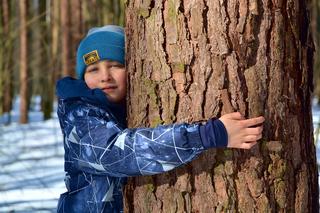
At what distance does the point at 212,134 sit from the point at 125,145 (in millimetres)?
265

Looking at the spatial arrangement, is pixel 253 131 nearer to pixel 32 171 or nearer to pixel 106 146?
pixel 106 146

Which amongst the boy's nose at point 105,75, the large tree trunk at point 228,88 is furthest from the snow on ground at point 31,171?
the large tree trunk at point 228,88

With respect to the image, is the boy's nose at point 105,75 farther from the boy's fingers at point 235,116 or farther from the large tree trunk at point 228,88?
the boy's fingers at point 235,116

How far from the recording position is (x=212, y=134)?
5.72 ft

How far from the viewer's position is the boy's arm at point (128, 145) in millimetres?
1757

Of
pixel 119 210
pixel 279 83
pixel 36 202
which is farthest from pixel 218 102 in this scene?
pixel 36 202

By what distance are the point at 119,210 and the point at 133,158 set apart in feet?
1.27

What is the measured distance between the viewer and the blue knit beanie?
2139 mm

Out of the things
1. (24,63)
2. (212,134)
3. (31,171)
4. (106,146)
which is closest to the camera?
(212,134)

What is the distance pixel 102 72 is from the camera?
214 centimetres

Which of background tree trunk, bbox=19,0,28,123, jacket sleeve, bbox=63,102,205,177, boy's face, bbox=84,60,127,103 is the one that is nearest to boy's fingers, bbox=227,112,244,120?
jacket sleeve, bbox=63,102,205,177

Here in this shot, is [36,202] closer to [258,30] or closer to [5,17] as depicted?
[258,30]

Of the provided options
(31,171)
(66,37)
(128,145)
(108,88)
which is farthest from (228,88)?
(66,37)

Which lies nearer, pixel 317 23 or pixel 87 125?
pixel 87 125
